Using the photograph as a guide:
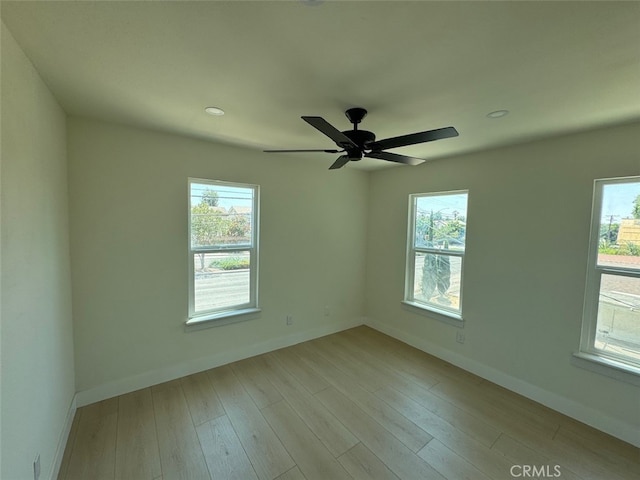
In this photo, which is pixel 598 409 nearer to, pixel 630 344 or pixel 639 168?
pixel 630 344

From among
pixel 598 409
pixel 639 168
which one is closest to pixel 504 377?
pixel 598 409

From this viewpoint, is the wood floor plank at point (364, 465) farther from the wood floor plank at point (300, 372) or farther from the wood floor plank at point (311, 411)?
the wood floor plank at point (300, 372)

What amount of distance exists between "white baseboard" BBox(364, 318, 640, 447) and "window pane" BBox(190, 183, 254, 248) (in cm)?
257

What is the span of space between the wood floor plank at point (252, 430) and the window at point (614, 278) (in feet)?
8.50

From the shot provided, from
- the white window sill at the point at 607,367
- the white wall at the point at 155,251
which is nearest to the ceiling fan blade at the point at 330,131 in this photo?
the white wall at the point at 155,251

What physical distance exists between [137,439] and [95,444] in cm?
26

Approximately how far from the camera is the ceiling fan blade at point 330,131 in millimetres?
1386

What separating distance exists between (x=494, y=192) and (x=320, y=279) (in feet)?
7.43

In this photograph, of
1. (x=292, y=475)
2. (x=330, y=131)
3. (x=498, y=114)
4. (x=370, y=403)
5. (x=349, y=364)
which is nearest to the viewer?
(x=330, y=131)

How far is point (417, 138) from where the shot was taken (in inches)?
64.2

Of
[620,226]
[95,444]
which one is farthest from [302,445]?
[620,226]

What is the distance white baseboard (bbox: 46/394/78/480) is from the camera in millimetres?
1622

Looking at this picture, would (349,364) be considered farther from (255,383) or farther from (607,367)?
(607,367)

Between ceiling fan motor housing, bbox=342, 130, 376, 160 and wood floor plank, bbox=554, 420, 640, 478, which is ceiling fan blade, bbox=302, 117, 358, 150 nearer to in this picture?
ceiling fan motor housing, bbox=342, 130, 376, 160
